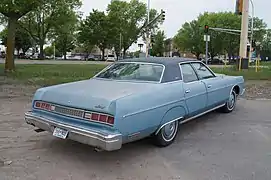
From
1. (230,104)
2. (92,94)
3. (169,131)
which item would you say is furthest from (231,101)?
(92,94)

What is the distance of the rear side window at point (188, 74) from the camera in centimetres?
578

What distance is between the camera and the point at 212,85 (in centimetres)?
639

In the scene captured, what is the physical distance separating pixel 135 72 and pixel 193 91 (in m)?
1.09

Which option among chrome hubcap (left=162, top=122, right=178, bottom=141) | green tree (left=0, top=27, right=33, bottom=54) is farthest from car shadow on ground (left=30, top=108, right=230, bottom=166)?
green tree (left=0, top=27, right=33, bottom=54)

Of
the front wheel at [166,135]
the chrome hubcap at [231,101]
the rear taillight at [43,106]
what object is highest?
the rear taillight at [43,106]

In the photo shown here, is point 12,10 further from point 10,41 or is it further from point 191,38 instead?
point 191,38

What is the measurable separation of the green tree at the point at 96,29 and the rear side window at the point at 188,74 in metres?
55.2

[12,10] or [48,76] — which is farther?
[48,76]

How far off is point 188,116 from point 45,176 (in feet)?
8.84

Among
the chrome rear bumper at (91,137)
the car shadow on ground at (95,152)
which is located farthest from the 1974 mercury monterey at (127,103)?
the car shadow on ground at (95,152)

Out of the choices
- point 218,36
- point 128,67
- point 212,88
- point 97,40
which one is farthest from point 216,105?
point 218,36

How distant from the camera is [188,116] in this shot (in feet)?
18.3

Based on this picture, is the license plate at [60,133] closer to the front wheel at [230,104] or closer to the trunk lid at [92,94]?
the trunk lid at [92,94]

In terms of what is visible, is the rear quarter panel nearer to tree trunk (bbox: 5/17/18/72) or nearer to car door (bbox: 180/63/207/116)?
car door (bbox: 180/63/207/116)
